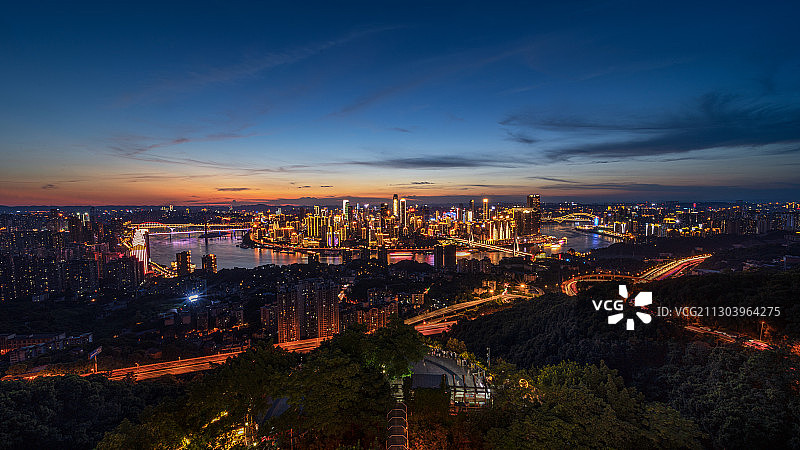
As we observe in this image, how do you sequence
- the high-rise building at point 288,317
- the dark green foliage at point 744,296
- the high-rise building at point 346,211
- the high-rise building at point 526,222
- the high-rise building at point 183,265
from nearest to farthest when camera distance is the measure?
the dark green foliage at point 744,296
the high-rise building at point 288,317
the high-rise building at point 183,265
the high-rise building at point 526,222
the high-rise building at point 346,211

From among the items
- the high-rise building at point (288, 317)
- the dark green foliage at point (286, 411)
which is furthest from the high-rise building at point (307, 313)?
the dark green foliage at point (286, 411)

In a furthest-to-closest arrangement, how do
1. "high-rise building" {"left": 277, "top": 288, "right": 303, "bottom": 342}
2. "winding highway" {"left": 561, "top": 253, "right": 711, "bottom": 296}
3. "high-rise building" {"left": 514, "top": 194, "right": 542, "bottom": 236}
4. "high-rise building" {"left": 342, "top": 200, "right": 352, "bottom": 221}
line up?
"high-rise building" {"left": 342, "top": 200, "right": 352, "bottom": 221}, "high-rise building" {"left": 514, "top": 194, "right": 542, "bottom": 236}, "winding highway" {"left": 561, "top": 253, "right": 711, "bottom": 296}, "high-rise building" {"left": 277, "top": 288, "right": 303, "bottom": 342}

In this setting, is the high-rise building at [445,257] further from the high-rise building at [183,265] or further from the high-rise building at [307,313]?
the high-rise building at [183,265]

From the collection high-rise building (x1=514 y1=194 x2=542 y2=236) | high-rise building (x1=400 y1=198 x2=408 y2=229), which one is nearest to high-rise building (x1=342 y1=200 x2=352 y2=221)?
high-rise building (x1=400 y1=198 x2=408 y2=229)

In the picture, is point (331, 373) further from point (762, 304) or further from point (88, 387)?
point (762, 304)

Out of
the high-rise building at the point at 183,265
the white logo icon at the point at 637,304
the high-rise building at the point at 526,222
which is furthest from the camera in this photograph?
the high-rise building at the point at 526,222

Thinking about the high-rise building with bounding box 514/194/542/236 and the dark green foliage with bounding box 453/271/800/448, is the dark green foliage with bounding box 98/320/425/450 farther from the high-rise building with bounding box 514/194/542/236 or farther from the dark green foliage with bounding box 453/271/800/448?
the high-rise building with bounding box 514/194/542/236

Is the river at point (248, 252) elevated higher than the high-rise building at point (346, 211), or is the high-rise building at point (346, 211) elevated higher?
the high-rise building at point (346, 211)
